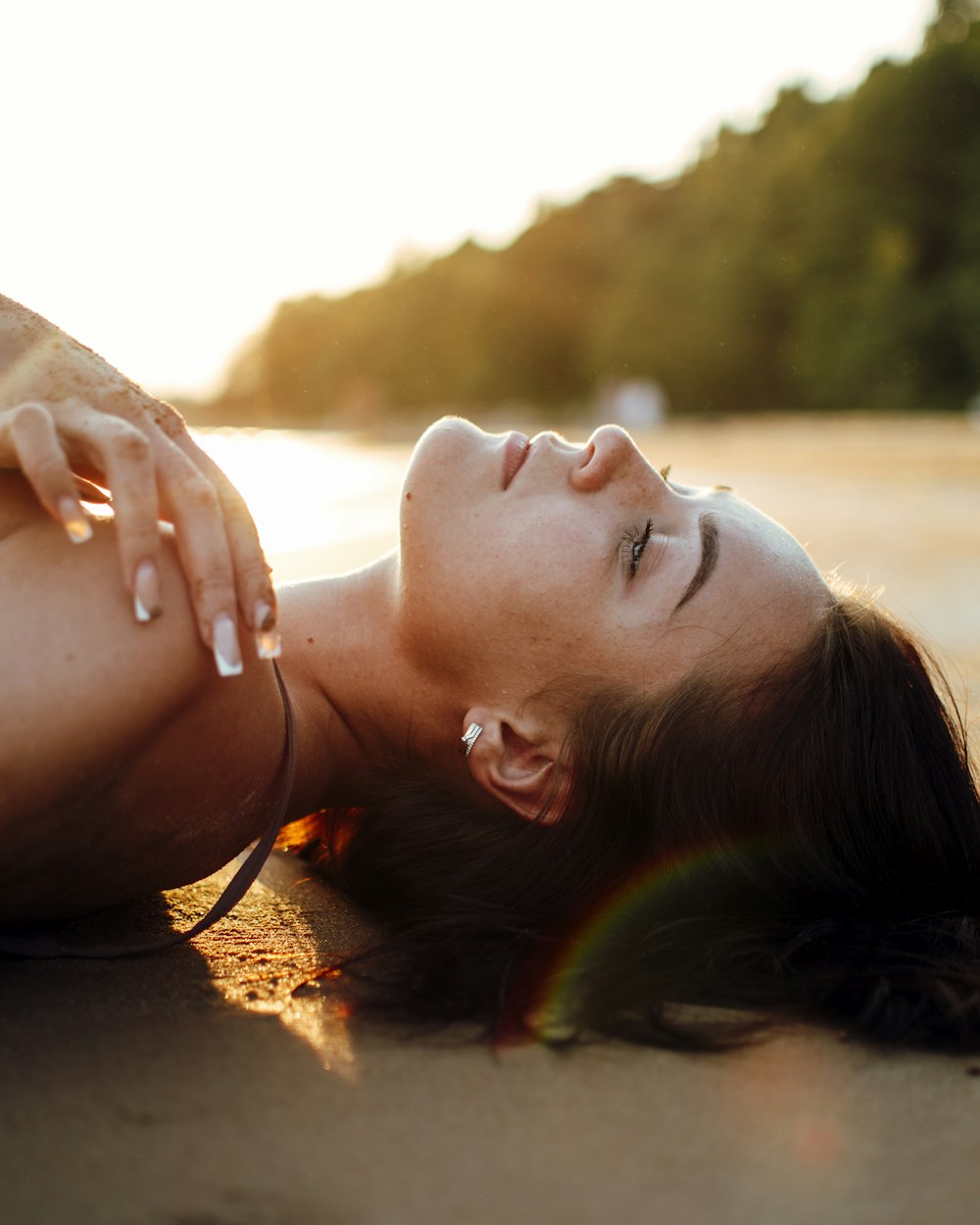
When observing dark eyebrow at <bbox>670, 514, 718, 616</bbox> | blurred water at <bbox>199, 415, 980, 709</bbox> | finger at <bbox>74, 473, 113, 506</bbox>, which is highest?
finger at <bbox>74, 473, 113, 506</bbox>

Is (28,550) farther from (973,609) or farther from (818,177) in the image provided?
(818,177)

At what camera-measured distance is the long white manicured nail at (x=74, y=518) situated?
164cm

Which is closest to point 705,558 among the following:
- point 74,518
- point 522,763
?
point 522,763

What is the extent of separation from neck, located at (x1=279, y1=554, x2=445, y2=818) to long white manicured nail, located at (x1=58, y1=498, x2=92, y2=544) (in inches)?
32.6

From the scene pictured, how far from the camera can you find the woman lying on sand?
6.28ft

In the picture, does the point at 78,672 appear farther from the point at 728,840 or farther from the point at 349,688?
the point at 728,840

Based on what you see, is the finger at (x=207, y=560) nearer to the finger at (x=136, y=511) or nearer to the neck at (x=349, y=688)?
the finger at (x=136, y=511)

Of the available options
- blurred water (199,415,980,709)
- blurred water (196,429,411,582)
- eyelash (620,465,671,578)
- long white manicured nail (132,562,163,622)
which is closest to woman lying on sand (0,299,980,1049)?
eyelash (620,465,671,578)

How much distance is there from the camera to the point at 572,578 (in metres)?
2.29

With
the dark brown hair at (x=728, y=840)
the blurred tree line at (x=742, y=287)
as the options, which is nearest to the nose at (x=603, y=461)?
the dark brown hair at (x=728, y=840)

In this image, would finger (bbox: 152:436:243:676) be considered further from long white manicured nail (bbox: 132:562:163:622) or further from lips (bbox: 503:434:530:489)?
lips (bbox: 503:434:530:489)

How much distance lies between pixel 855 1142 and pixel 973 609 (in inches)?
218

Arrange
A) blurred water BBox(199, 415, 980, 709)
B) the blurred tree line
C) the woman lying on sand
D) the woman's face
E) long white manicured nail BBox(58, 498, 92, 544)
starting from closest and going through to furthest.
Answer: long white manicured nail BBox(58, 498, 92, 544)
the woman lying on sand
the woman's face
blurred water BBox(199, 415, 980, 709)
the blurred tree line

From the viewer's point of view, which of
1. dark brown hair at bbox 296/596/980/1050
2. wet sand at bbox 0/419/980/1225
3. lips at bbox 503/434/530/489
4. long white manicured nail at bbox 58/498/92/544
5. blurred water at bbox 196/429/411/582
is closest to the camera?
wet sand at bbox 0/419/980/1225
